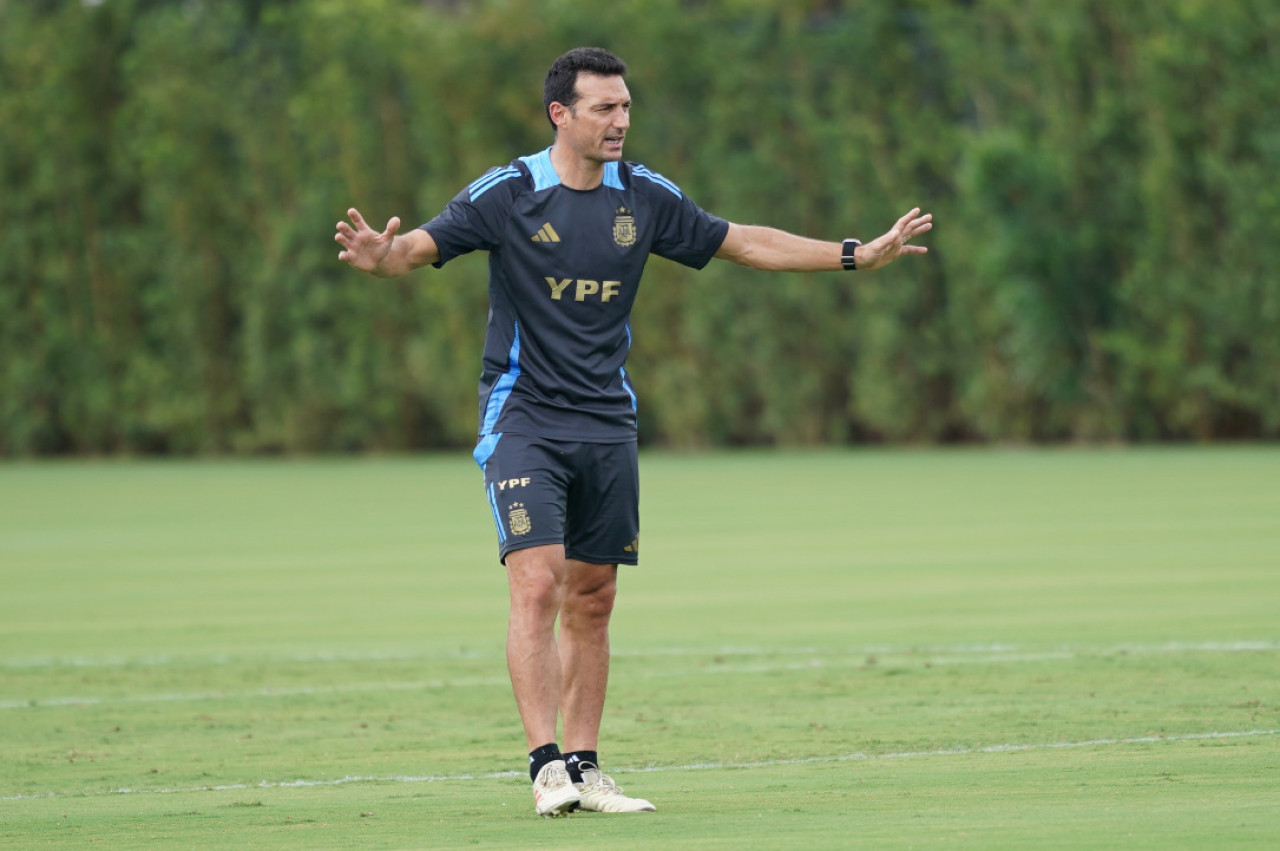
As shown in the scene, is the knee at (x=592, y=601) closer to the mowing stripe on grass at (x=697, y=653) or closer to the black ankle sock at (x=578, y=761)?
the black ankle sock at (x=578, y=761)

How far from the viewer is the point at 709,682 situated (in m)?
11.1

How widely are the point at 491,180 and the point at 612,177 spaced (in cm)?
47

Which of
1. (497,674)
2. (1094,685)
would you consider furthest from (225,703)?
(1094,685)

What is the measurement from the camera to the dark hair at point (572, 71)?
7.55m

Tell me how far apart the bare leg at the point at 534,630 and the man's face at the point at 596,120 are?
1.43 metres

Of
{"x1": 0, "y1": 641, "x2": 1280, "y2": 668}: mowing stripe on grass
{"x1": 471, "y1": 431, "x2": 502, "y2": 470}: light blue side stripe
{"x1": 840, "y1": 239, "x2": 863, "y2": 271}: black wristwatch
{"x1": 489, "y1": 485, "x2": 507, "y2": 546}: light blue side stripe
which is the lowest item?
{"x1": 0, "y1": 641, "x2": 1280, "y2": 668}: mowing stripe on grass

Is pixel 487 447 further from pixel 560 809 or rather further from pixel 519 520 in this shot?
pixel 560 809

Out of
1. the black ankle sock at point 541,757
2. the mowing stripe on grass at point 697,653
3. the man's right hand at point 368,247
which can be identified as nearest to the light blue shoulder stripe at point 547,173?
the man's right hand at point 368,247

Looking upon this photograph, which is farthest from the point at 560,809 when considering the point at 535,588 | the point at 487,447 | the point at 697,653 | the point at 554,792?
the point at 697,653

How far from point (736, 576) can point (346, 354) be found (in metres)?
32.5

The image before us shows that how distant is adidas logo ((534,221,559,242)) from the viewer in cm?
748

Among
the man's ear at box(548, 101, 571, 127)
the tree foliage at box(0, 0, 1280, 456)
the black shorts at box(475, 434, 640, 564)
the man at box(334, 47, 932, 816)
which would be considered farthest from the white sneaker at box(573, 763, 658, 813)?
the tree foliage at box(0, 0, 1280, 456)

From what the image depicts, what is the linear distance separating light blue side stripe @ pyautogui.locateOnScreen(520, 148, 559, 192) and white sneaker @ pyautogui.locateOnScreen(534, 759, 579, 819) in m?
2.07

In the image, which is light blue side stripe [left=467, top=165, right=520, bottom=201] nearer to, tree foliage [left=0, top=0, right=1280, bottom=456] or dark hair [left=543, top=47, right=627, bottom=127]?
dark hair [left=543, top=47, right=627, bottom=127]
